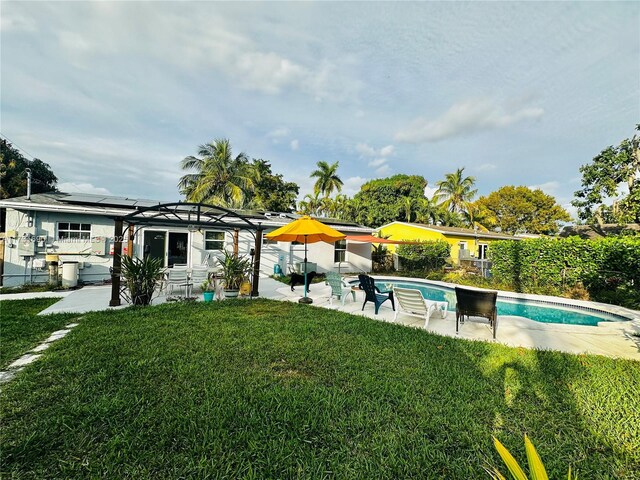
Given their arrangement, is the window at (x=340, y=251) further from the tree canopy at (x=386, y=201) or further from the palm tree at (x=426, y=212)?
the palm tree at (x=426, y=212)

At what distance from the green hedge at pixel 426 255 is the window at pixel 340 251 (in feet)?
16.0

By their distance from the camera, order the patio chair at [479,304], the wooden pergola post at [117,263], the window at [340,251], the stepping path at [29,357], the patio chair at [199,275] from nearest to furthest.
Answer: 1. the stepping path at [29,357]
2. the patio chair at [479,304]
3. the wooden pergola post at [117,263]
4. the patio chair at [199,275]
5. the window at [340,251]

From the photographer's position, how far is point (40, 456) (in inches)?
91.3

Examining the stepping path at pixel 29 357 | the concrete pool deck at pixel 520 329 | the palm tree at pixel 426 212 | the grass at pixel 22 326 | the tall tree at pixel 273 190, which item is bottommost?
the concrete pool deck at pixel 520 329

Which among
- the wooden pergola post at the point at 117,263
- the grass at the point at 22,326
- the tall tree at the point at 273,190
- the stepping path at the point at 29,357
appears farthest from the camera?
the tall tree at the point at 273,190

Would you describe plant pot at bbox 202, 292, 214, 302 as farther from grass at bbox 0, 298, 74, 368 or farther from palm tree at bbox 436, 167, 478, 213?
palm tree at bbox 436, 167, 478, 213

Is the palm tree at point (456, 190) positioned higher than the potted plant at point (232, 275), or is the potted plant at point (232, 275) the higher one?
the palm tree at point (456, 190)

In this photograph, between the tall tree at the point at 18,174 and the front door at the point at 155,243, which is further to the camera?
the tall tree at the point at 18,174

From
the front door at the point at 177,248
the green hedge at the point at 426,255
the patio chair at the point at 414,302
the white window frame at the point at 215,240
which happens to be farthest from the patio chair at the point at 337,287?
the green hedge at the point at 426,255

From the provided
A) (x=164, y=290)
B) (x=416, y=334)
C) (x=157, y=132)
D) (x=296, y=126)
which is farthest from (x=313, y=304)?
(x=157, y=132)

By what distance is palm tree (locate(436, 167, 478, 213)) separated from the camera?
3694 cm

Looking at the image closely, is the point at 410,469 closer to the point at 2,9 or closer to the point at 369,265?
the point at 2,9

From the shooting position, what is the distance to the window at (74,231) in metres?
10.9

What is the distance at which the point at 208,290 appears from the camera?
29.9 ft
